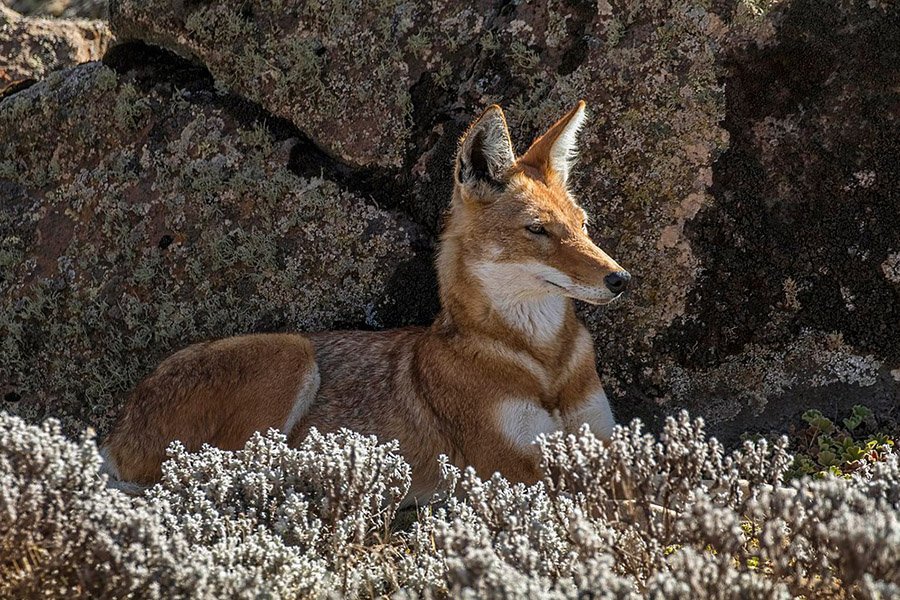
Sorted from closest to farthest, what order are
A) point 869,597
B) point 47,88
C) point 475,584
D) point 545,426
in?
point 869,597, point 475,584, point 545,426, point 47,88

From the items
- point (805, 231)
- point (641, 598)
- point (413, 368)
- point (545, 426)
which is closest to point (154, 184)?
point (413, 368)

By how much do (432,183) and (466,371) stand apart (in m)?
1.58

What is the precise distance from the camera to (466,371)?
5.82 metres

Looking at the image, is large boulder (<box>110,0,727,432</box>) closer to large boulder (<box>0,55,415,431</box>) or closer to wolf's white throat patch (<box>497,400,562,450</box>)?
large boulder (<box>0,55,415,431</box>)

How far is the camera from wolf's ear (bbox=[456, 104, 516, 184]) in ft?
18.4

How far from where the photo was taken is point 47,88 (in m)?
7.80

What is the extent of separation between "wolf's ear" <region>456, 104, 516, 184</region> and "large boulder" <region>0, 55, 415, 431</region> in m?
1.09

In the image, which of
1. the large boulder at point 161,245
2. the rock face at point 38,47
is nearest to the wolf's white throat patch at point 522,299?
the large boulder at point 161,245

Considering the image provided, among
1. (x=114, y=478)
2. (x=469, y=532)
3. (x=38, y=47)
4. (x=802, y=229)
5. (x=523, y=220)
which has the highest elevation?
(x=802, y=229)

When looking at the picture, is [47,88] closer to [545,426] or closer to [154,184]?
[154,184]

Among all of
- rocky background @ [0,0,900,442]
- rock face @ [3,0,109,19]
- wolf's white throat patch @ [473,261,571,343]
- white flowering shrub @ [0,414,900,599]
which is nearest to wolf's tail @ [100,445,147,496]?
rocky background @ [0,0,900,442]

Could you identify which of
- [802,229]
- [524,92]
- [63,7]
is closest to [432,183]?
[524,92]

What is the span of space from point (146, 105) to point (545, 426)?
3946mm

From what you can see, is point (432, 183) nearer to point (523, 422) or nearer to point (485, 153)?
point (485, 153)
